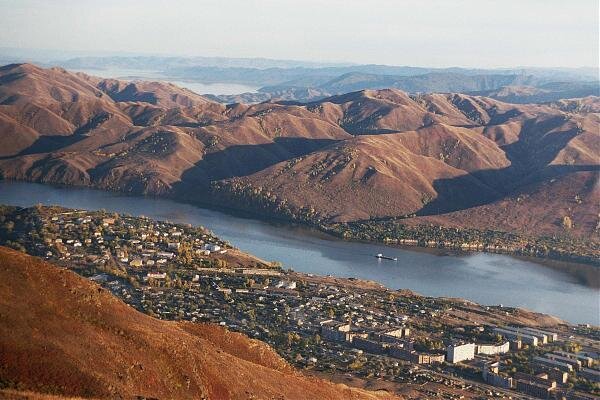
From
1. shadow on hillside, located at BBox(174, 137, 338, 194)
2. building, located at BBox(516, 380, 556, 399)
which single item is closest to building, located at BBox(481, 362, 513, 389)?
building, located at BBox(516, 380, 556, 399)

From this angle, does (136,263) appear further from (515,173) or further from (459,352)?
(515,173)

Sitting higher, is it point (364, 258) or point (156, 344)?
point (156, 344)

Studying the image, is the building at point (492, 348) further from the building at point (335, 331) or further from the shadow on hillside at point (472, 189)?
the shadow on hillside at point (472, 189)

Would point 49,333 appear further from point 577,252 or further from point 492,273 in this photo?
point 577,252

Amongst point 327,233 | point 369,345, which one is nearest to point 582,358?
point 369,345

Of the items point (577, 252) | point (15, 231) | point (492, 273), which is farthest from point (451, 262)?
point (15, 231)

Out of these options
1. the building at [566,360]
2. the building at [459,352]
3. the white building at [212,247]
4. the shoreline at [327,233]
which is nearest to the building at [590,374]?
the building at [566,360]

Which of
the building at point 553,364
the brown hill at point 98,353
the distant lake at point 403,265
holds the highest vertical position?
the brown hill at point 98,353
